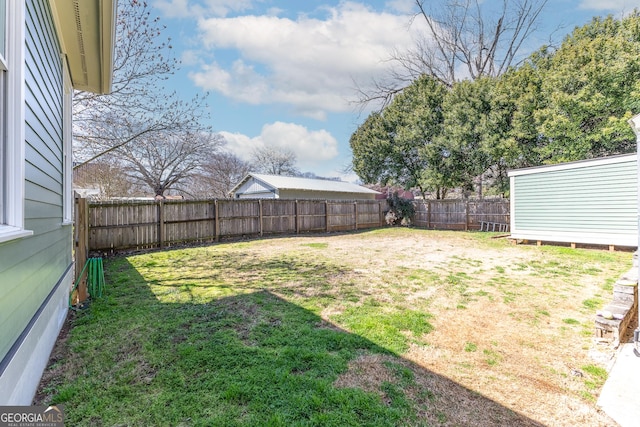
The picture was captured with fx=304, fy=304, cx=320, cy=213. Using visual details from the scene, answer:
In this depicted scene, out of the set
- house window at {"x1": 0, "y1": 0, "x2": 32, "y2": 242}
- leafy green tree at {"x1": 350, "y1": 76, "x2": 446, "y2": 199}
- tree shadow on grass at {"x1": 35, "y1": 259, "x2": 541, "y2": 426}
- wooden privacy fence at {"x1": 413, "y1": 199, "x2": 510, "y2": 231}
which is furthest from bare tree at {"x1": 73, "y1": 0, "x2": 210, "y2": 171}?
leafy green tree at {"x1": 350, "y1": 76, "x2": 446, "y2": 199}

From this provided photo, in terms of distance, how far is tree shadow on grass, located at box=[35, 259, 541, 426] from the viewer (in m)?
1.96

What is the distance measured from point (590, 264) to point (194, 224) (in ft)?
35.2

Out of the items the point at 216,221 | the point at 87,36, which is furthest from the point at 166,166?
the point at 87,36

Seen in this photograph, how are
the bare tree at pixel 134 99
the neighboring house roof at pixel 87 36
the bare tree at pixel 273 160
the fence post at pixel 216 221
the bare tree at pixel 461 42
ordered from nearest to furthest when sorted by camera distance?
the neighboring house roof at pixel 87 36
the bare tree at pixel 134 99
the fence post at pixel 216 221
the bare tree at pixel 461 42
the bare tree at pixel 273 160

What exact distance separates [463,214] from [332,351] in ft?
47.4

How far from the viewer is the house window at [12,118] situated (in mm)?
1610

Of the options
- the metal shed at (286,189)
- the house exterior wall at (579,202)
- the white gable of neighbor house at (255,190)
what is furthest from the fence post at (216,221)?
the house exterior wall at (579,202)

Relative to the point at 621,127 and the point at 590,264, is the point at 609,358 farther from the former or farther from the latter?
the point at 621,127

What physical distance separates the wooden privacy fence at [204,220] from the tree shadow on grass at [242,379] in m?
5.57

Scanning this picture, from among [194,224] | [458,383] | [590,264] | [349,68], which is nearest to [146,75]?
[194,224]

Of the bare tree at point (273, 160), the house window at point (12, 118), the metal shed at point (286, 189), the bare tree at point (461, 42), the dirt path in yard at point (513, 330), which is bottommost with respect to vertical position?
the dirt path in yard at point (513, 330)

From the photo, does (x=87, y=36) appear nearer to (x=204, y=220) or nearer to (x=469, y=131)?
(x=204, y=220)

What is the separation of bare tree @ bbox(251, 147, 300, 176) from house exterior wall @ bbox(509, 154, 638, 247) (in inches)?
1060

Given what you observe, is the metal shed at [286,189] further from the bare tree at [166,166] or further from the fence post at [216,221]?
the fence post at [216,221]
